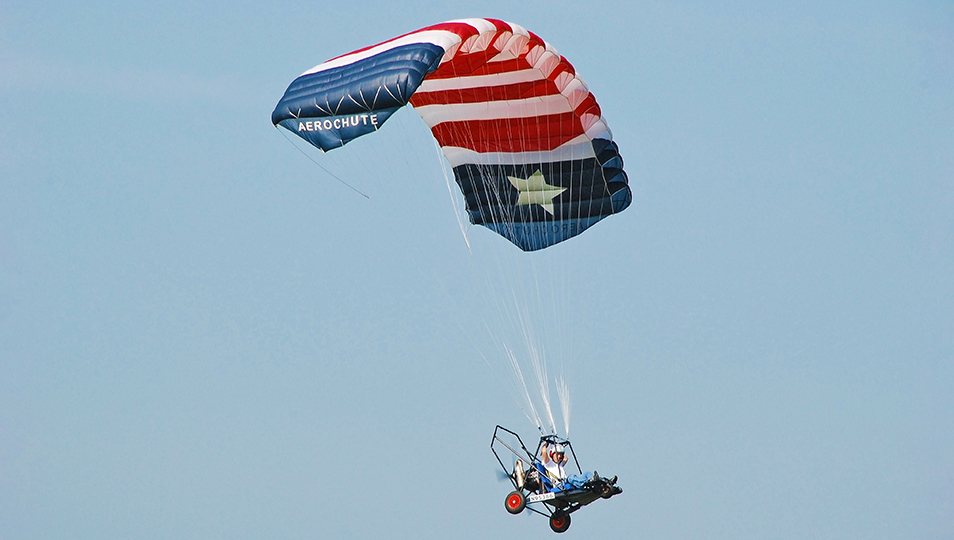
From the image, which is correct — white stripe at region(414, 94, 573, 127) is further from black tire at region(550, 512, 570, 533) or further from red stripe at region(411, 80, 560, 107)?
black tire at region(550, 512, 570, 533)

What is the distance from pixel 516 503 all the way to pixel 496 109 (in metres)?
5.90

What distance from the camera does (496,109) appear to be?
933 inches

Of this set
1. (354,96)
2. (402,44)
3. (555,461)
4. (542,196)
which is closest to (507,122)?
(542,196)

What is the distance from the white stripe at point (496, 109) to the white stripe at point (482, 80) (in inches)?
12.6

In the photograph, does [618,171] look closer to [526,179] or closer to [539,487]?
[526,179]

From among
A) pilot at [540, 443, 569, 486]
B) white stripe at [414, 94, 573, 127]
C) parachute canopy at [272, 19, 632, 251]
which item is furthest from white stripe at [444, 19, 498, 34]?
pilot at [540, 443, 569, 486]

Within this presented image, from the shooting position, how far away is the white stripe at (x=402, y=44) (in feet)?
68.0

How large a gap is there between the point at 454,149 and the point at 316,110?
14.2ft

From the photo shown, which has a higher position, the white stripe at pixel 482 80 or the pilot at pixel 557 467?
the white stripe at pixel 482 80

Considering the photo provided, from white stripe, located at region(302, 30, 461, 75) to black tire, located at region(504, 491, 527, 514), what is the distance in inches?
228

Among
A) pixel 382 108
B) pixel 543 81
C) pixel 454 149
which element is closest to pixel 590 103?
pixel 543 81

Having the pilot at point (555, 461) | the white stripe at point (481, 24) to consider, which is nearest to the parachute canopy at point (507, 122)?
the white stripe at point (481, 24)

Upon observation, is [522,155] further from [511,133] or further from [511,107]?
[511,107]

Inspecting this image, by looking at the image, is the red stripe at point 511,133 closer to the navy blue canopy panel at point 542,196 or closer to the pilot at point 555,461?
the navy blue canopy panel at point 542,196
